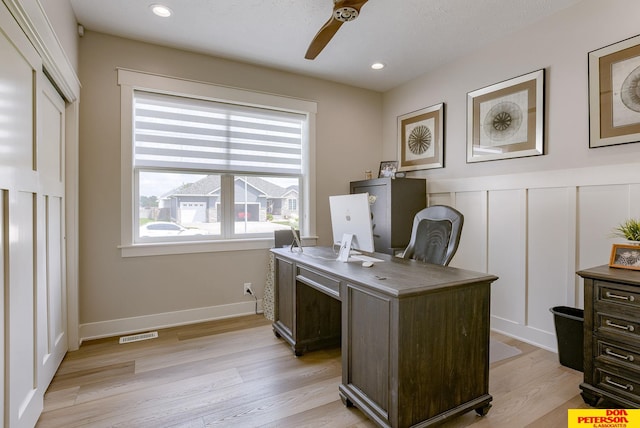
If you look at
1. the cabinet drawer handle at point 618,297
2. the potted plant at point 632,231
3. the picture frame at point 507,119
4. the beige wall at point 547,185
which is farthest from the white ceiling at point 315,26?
the cabinet drawer handle at point 618,297

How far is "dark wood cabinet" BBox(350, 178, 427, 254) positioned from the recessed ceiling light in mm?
2519

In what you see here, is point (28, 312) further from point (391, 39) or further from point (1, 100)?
point (391, 39)

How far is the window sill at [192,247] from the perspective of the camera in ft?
9.82

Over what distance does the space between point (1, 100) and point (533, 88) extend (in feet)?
11.5

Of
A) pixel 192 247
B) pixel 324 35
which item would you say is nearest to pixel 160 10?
pixel 324 35

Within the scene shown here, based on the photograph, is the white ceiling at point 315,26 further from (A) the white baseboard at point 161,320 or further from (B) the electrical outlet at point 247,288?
(A) the white baseboard at point 161,320

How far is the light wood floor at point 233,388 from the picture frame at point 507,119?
173 centimetres

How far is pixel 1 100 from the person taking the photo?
1.32 meters

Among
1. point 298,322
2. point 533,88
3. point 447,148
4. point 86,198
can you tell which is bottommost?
point 298,322

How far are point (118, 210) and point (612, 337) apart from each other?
3.77 meters

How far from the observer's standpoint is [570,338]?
2.28m

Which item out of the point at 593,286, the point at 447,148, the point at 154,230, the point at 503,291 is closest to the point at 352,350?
the point at 593,286

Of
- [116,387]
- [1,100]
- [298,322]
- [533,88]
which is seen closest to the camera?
[1,100]

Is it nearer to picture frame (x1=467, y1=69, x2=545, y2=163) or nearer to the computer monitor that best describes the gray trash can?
picture frame (x1=467, y1=69, x2=545, y2=163)
